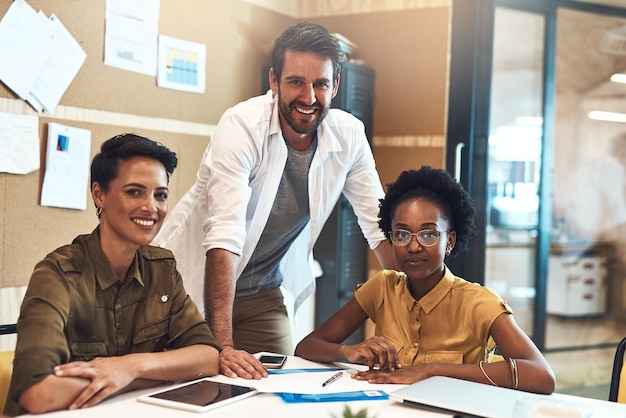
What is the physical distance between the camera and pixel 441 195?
7.11 feet

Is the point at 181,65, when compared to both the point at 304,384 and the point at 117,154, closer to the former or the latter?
the point at 117,154

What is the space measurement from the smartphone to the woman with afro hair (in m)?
0.10

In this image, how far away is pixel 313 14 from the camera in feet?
14.7

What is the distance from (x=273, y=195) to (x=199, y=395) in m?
1.01

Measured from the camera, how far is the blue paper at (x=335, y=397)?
5.32 ft

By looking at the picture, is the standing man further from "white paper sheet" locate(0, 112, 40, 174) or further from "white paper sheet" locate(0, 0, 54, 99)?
"white paper sheet" locate(0, 0, 54, 99)

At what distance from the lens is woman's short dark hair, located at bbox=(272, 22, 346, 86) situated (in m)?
2.39

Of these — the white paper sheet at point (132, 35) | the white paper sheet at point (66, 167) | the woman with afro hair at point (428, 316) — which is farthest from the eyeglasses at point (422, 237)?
the white paper sheet at point (132, 35)

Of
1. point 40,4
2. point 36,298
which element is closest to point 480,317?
point 36,298

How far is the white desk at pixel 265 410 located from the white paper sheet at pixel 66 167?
1478 millimetres

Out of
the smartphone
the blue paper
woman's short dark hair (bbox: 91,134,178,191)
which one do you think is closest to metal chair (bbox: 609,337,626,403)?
the blue paper

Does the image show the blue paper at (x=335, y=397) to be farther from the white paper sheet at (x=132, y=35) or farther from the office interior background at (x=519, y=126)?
the office interior background at (x=519, y=126)

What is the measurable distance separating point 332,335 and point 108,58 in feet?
5.25

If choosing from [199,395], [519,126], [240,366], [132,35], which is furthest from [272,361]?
[519,126]
